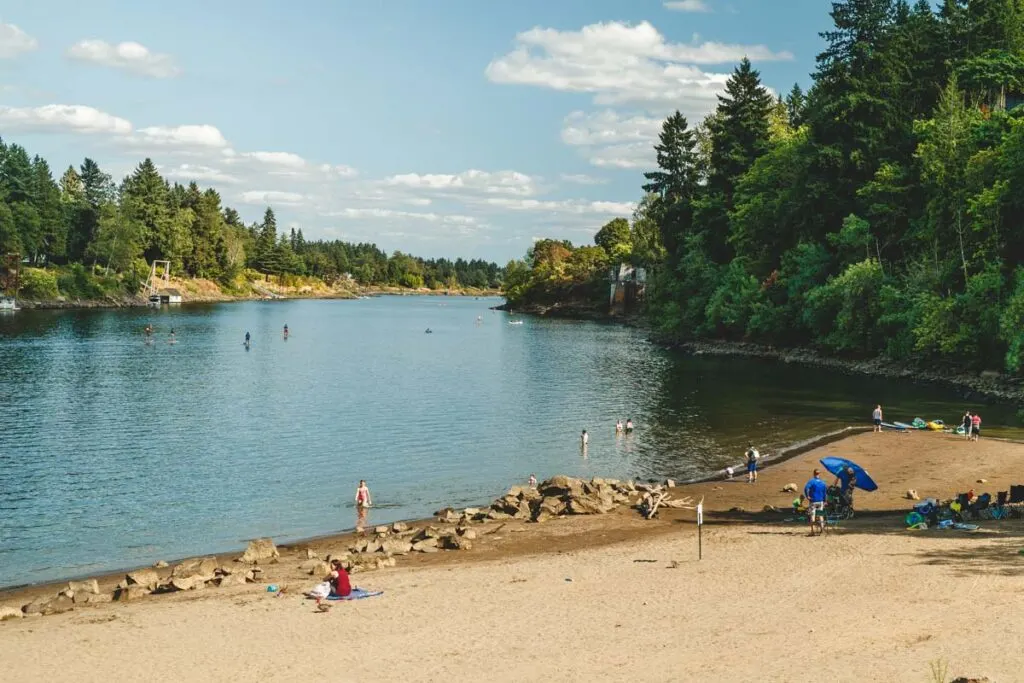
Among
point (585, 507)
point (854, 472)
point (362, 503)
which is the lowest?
point (362, 503)

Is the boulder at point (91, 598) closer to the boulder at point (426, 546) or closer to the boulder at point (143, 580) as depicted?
the boulder at point (143, 580)

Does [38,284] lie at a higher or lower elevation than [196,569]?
higher

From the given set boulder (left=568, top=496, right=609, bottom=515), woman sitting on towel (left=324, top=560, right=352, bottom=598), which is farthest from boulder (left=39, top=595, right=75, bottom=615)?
boulder (left=568, top=496, right=609, bottom=515)

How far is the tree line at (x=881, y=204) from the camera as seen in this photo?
64062 millimetres

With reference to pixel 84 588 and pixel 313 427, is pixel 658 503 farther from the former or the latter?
pixel 313 427

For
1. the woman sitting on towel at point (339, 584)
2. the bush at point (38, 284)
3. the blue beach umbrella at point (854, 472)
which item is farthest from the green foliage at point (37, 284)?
the blue beach umbrella at point (854, 472)

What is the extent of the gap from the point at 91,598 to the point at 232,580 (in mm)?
3779

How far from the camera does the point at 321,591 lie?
2225 centimetres

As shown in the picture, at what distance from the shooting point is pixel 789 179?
3610 inches

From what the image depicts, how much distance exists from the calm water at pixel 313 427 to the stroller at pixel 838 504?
11.3 metres

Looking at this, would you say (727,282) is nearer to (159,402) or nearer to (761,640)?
(159,402)

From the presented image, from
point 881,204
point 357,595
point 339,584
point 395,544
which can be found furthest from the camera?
point 881,204

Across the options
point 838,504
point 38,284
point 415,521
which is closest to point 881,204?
point 838,504

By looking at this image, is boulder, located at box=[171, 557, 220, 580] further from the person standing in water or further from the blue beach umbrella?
the blue beach umbrella
